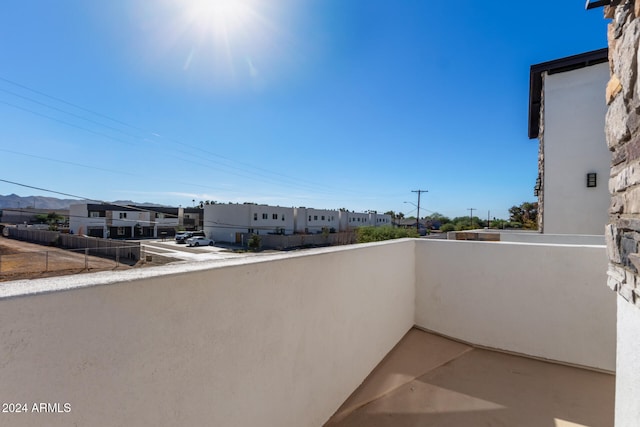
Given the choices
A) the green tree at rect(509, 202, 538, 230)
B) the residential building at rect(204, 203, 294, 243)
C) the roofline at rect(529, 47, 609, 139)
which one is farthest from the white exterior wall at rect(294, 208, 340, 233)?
the roofline at rect(529, 47, 609, 139)

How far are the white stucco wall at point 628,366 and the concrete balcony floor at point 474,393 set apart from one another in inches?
37.5

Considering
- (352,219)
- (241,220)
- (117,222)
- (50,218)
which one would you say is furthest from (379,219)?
(50,218)

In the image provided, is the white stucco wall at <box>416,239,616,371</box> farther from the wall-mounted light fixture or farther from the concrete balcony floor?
the wall-mounted light fixture

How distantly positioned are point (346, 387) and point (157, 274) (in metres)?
2.13

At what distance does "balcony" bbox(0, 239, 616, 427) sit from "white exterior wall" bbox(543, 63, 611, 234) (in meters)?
6.05

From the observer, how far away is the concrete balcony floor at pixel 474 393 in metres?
2.31

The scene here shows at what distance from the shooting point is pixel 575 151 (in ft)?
24.8

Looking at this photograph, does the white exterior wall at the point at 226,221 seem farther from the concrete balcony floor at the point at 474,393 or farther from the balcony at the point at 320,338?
the concrete balcony floor at the point at 474,393

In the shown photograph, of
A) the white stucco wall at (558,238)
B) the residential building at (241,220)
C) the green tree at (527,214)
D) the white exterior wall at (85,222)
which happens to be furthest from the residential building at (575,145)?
the white exterior wall at (85,222)

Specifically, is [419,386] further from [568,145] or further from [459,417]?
[568,145]

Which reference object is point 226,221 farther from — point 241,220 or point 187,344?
point 187,344

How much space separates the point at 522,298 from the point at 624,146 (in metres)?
2.49

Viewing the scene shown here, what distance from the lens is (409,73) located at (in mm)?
6363

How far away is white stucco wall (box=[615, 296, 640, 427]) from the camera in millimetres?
1385
